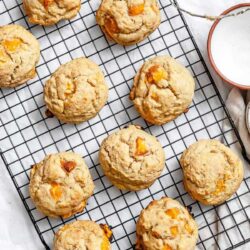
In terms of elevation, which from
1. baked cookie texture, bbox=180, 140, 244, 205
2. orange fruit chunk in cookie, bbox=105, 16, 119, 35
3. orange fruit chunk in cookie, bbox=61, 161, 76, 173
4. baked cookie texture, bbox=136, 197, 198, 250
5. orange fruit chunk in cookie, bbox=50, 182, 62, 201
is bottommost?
baked cookie texture, bbox=136, 197, 198, 250

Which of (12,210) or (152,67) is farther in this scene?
(12,210)

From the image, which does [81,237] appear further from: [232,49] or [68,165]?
[232,49]

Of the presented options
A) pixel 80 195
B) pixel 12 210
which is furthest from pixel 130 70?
pixel 12 210

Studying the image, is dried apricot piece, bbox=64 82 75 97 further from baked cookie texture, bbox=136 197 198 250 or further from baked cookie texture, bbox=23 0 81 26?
baked cookie texture, bbox=136 197 198 250

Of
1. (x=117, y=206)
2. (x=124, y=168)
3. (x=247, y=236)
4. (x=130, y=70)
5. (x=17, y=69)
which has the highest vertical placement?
(x=17, y=69)

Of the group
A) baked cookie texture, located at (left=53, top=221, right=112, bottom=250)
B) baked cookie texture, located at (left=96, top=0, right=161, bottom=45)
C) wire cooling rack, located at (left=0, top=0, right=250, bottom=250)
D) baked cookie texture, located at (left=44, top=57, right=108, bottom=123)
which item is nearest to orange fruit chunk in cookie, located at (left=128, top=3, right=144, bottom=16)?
baked cookie texture, located at (left=96, top=0, right=161, bottom=45)

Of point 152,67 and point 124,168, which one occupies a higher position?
point 152,67

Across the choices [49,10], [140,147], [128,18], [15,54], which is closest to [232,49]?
[128,18]

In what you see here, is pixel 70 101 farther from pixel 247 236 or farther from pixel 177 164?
pixel 247 236
